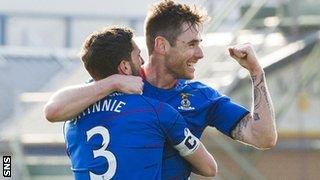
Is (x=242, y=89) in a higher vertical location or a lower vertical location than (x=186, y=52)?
lower

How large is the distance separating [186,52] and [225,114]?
1.06ft

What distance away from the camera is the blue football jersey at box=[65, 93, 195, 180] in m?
5.27

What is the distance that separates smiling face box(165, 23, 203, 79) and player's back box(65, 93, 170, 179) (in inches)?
12.7

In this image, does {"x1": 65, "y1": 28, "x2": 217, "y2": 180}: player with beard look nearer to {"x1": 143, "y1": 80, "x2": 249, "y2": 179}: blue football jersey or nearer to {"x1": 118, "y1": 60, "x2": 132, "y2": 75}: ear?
{"x1": 118, "y1": 60, "x2": 132, "y2": 75}: ear

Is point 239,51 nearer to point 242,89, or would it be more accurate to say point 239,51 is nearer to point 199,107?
point 199,107

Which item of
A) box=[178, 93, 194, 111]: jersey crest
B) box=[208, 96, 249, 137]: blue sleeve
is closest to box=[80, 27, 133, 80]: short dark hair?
box=[178, 93, 194, 111]: jersey crest

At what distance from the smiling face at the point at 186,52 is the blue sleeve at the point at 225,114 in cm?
17

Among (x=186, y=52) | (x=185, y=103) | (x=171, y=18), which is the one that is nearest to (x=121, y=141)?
(x=185, y=103)

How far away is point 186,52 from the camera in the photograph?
559 cm

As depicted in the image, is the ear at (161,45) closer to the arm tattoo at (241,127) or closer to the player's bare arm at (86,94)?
the player's bare arm at (86,94)

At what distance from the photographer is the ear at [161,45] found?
18.6ft

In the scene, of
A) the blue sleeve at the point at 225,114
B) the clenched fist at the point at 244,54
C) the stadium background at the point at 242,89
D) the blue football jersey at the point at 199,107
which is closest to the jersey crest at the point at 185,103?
the blue football jersey at the point at 199,107

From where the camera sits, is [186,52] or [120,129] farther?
[186,52]

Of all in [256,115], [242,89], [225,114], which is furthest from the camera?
[242,89]
